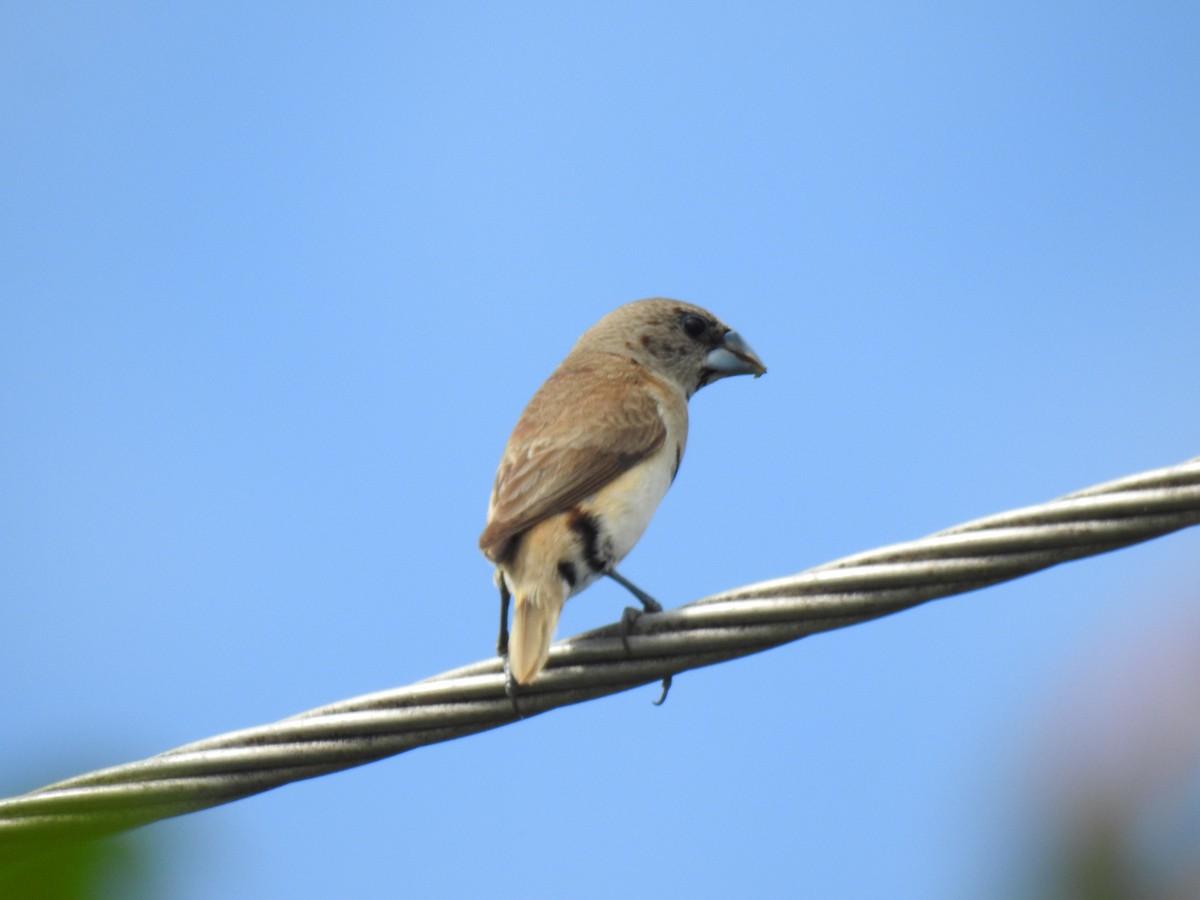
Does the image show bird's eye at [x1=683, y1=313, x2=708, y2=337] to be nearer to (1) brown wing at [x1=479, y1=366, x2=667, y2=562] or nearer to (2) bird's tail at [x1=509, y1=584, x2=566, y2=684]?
(1) brown wing at [x1=479, y1=366, x2=667, y2=562]

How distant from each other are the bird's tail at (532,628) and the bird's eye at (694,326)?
3.35 meters

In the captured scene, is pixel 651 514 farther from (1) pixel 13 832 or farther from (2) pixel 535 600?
(1) pixel 13 832

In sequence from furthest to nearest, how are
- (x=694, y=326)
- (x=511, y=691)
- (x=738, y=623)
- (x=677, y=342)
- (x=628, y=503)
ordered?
1. (x=694, y=326)
2. (x=677, y=342)
3. (x=628, y=503)
4. (x=511, y=691)
5. (x=738, y=623)

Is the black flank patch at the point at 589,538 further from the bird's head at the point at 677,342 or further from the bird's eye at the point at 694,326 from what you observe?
the bird's eye at the point at 694,326

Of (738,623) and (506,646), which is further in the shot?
(506,646)

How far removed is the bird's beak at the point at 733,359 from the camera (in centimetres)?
810

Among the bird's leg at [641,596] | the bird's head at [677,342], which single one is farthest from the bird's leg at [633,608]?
the bird's head at [677,342]

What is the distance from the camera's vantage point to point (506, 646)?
4773 millimetres

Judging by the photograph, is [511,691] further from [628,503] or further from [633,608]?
[628,503]

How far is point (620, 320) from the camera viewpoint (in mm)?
8188

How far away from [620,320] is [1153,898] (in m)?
6.65

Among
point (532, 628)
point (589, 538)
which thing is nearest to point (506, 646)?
point (532, 628)

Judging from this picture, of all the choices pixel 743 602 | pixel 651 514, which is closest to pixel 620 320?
pixel 651 514

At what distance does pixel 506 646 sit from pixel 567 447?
1204 millimetres
